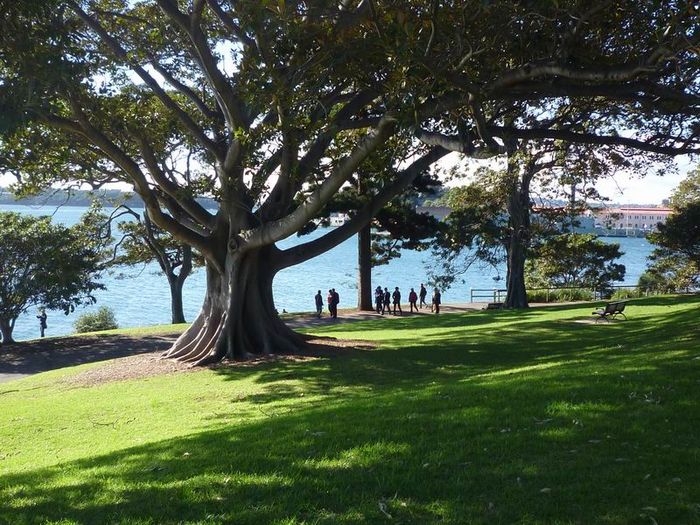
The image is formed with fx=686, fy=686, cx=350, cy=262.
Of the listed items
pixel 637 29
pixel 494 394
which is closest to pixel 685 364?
pixel 494 394

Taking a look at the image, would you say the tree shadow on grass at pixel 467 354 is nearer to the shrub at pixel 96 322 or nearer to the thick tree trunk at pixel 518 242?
the thick tree trunk at pixel 518 242

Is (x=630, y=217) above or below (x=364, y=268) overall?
above

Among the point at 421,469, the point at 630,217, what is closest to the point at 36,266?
the point at 421,469

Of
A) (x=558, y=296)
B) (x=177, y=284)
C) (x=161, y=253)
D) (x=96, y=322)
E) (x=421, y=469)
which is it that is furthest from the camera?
(x=96, y=322)

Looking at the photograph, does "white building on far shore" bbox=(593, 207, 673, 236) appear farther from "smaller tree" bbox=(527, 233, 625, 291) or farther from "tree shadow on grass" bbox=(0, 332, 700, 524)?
"tree shadow on grass" bbox=(0, 332, 700, 524)

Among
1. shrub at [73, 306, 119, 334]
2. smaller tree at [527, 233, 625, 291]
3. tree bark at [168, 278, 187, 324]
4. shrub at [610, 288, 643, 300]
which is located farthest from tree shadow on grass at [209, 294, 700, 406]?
shrub at [73, 306, 119, 334]

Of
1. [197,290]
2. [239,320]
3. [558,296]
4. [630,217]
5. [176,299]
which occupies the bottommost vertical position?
[239,320]

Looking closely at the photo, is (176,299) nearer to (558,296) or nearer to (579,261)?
(558,296)

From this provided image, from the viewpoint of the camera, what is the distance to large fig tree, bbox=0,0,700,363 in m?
9.73

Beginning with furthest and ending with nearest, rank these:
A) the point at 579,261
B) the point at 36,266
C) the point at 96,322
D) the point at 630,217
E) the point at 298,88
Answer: the point at 630,217 < the point at 96,322 < the point at 579,261 < the point at 36,266 < the point at 298,88

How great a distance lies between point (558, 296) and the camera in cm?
3459

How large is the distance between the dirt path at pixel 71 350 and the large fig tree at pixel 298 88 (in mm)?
5842

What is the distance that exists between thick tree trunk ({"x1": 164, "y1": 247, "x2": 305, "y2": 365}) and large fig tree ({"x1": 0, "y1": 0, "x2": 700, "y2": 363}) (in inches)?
1.6

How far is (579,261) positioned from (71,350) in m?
24.8
